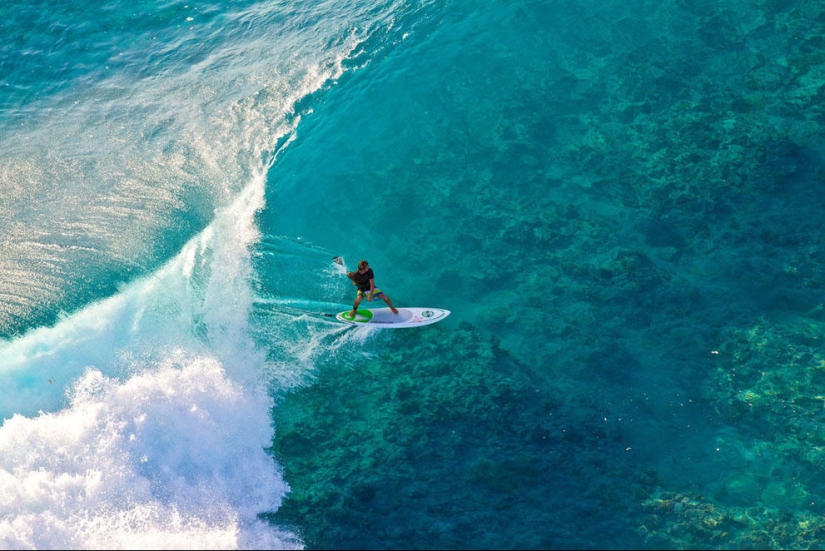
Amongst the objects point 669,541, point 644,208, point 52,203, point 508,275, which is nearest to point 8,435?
point 52,203

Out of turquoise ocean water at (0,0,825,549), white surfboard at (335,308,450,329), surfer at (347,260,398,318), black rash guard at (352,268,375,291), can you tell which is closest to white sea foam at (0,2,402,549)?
turquoise ocean water at (0,0,825,549)

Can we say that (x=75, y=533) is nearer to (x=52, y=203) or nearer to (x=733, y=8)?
(x=52, y=203)

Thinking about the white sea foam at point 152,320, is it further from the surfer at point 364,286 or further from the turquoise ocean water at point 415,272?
the surfer at point 364,286

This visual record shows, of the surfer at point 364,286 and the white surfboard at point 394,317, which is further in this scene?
the white surfboard at point 394,317

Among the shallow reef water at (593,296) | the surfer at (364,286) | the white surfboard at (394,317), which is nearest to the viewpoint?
the shallow reef water at (593,296)

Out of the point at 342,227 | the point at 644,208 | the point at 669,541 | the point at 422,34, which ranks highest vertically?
the point at 422,34

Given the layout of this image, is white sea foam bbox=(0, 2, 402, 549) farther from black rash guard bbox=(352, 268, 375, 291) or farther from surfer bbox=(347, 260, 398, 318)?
black rash guard bbox=(352, 268, 375, 291)

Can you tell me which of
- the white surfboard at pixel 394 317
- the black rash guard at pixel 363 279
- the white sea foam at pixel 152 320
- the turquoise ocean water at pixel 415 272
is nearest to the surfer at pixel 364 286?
the black rash guard at pixel 363 279
